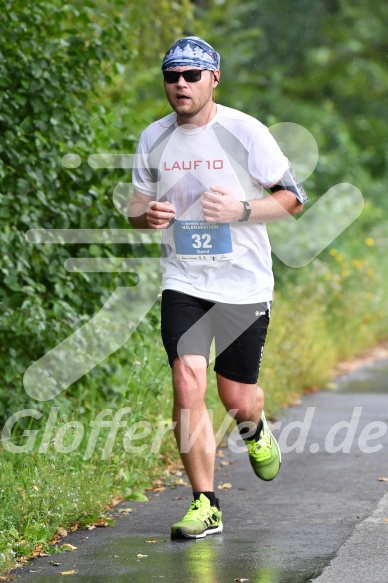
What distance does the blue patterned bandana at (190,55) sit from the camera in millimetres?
5387

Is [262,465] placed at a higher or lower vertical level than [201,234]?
lower

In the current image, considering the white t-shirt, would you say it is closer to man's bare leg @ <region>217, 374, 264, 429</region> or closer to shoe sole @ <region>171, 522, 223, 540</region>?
man's bare leg @ <region>217, 374, 264, 429</region>

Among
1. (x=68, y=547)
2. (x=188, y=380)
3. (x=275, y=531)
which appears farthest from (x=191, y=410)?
(x=68, y=547)

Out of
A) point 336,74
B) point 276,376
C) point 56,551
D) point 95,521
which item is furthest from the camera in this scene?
point 336,74

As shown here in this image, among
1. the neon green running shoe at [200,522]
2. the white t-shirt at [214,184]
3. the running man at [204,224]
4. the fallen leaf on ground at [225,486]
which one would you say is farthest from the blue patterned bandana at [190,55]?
the fallen leaf on ground at [225,486]

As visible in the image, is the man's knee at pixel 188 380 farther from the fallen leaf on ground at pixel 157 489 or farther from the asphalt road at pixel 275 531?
the fallen leaf on ground at pixel 157 489

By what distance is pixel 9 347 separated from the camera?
277 inches

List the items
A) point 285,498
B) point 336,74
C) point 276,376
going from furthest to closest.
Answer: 1. point 336,74
2. point 276,376
3. point 285,498

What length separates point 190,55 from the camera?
540 centimetres

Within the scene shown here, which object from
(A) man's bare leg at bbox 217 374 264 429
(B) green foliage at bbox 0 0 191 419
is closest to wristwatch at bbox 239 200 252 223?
(A) man's bare leg at bbox 217 374 264 429

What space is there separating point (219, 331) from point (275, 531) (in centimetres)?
96

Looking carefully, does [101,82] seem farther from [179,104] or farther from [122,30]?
[179,104]

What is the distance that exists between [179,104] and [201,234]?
592 millimetres

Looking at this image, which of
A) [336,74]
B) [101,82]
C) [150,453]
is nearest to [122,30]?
[101,82]
